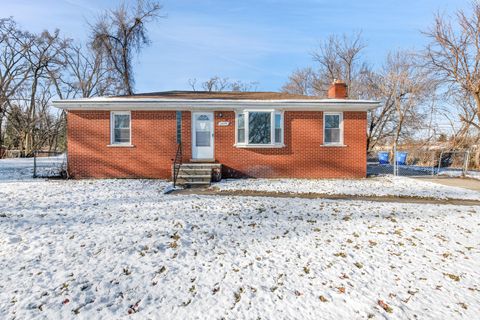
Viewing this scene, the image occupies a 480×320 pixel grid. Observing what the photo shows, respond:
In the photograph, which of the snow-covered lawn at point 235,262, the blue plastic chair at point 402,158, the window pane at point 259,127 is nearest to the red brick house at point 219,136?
the window pane at point 259,127

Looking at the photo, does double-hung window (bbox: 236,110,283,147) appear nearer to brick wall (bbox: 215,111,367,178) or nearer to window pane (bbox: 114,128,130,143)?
brick wall (bbox: 215,111,367,178)

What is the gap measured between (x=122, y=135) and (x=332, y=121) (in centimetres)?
882

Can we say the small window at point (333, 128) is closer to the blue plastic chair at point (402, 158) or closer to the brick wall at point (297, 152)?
the brick wall at point (297, 152)

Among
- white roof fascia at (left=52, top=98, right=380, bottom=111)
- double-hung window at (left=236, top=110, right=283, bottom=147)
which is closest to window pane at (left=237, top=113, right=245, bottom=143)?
double-hung window at (left=236, top=110, right=283, bottom=147)

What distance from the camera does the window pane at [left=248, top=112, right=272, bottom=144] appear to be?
10.6 meters

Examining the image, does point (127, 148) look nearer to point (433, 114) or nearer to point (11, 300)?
point (11, 300)

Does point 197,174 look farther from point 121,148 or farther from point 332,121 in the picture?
point 332,121

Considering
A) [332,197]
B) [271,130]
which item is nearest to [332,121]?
[271,130]

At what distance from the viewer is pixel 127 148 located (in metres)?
10.5

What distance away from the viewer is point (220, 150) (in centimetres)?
1069

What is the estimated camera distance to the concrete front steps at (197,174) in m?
9.14

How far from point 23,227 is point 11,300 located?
2.23 m

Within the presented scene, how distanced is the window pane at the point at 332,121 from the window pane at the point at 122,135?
27.4ft

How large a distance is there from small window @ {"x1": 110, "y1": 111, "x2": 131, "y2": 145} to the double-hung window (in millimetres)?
4532
